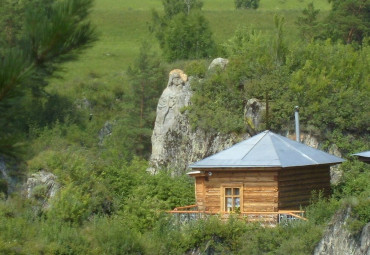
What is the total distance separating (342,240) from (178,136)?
57.3 feet

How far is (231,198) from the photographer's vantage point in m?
28.0

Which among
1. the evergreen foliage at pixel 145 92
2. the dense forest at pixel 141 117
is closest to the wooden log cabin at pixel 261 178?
the dense forest at pixel 141 117

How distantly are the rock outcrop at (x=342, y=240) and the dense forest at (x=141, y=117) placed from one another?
0.88 feet

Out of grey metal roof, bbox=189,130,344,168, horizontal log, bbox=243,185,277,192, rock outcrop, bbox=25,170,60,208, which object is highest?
grey metal roof, bbox=189,130,344,168

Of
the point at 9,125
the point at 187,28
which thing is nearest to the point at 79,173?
the point at 187,28

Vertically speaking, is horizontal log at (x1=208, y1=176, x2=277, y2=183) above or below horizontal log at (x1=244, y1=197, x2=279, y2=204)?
above

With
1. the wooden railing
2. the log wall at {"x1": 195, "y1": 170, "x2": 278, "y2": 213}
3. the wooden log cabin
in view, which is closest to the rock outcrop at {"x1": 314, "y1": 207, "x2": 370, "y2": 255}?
the wooden railing

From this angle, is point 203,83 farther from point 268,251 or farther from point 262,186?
point 268,251

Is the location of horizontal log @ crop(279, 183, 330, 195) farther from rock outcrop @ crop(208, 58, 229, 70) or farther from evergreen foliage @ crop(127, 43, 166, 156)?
evergreen foliage @ crop(127, 43, 166, 156)

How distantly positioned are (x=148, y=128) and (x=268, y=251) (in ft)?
76.9

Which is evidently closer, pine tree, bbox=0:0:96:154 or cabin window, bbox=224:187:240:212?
pine tree, bbox=0:0:96:154

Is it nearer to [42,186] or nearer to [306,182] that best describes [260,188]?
[306,182]

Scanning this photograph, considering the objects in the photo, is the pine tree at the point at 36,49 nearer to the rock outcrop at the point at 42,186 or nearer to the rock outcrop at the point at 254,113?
the rock outcrop at the point at 42,186

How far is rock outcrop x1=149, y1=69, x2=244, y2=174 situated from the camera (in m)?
37.2
